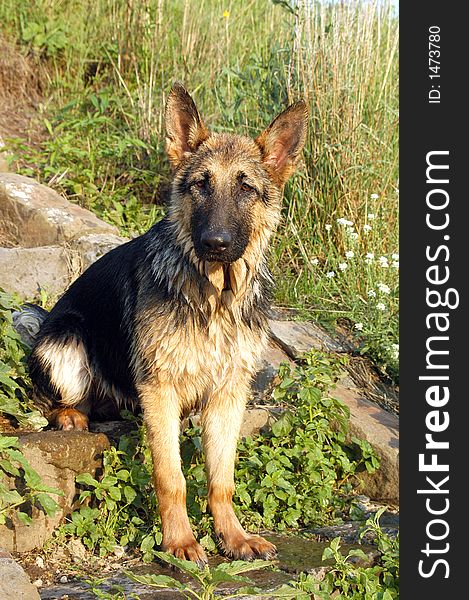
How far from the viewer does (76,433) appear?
4.71 m

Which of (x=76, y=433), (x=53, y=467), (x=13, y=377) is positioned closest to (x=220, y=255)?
(x=76, y=433)

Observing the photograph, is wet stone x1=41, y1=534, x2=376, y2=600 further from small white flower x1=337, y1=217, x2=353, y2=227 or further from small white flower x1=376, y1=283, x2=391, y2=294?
small white flower x1=337, y1=217, x2=353, y2=227

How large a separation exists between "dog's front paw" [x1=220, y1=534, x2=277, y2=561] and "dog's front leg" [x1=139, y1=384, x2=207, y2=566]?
0.68 ft

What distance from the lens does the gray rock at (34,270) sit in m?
6.46

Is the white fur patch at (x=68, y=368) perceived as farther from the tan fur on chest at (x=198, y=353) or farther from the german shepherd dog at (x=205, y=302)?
the tan fur on chest at (x=198, y=353)

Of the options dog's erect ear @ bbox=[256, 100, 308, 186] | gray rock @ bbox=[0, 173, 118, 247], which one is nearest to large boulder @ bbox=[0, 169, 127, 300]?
gray rock @ bbox=[0, 173, 118, 247]

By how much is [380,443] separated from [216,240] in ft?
6.78

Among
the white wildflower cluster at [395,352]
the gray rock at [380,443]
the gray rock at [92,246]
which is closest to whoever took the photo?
the gray rock at [380,443]

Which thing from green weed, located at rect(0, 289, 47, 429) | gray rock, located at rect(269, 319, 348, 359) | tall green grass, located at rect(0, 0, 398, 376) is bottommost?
green weed, located at rect(0, 289, 47, 429)

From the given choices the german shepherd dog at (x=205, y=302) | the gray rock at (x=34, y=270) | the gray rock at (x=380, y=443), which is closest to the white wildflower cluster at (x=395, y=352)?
the gray rock at (x=380, y=443)

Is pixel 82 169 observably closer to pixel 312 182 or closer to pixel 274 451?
pixel 312 182

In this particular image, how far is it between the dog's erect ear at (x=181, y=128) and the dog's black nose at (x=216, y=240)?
0.70 m

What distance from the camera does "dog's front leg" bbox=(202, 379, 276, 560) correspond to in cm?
442

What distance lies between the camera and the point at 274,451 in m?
5.06
